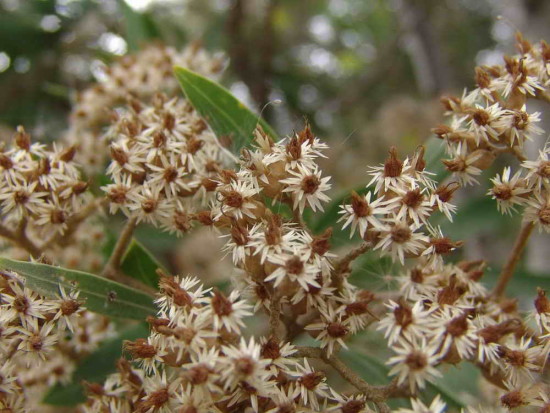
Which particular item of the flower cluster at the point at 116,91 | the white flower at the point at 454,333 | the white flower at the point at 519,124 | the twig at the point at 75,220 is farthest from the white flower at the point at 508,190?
the flower cluster at the point at 116,91

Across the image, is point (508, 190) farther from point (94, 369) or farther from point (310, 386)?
point (94, 369)

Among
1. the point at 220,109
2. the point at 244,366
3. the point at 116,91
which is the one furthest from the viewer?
the point at 116,91

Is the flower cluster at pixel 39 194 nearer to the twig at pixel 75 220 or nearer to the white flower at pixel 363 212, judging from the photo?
the twig at pixel 75 220

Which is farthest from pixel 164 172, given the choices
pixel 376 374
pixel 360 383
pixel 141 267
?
pixel 376 374

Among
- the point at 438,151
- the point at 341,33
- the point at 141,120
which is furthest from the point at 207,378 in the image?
the point at 341,33

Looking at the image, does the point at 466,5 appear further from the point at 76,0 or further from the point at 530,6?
the point at 76,0

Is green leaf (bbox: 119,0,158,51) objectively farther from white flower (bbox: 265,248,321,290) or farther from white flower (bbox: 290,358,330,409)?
white flower (bbox: 290,358,330,409)
